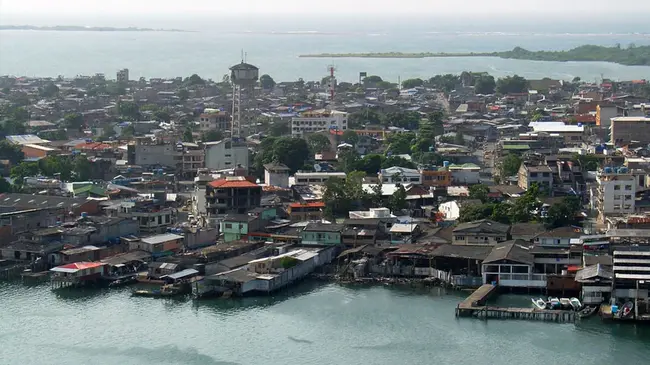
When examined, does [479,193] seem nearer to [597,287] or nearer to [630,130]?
[597,287]

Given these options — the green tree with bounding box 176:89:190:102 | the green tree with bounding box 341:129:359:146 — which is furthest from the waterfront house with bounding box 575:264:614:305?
the green tree with bounding box 176:89:190:102

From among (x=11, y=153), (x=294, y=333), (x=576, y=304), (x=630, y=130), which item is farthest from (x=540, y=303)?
(x=11, y=153)


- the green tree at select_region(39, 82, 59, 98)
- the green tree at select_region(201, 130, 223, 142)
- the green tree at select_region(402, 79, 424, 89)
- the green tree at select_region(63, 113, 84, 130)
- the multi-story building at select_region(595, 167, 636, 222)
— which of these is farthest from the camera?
the green tree at select_region(402, 79, 424, 89)

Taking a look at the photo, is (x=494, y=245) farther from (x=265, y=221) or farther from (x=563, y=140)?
(x=563, y=140)

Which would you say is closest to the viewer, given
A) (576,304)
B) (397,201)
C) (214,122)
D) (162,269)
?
(576,304)

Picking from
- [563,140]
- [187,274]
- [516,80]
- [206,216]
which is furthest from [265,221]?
[516,80]

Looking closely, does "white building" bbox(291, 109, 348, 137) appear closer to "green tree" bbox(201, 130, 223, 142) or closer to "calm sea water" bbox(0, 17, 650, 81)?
"green tree" bbox(201, 130, 223, 142)
